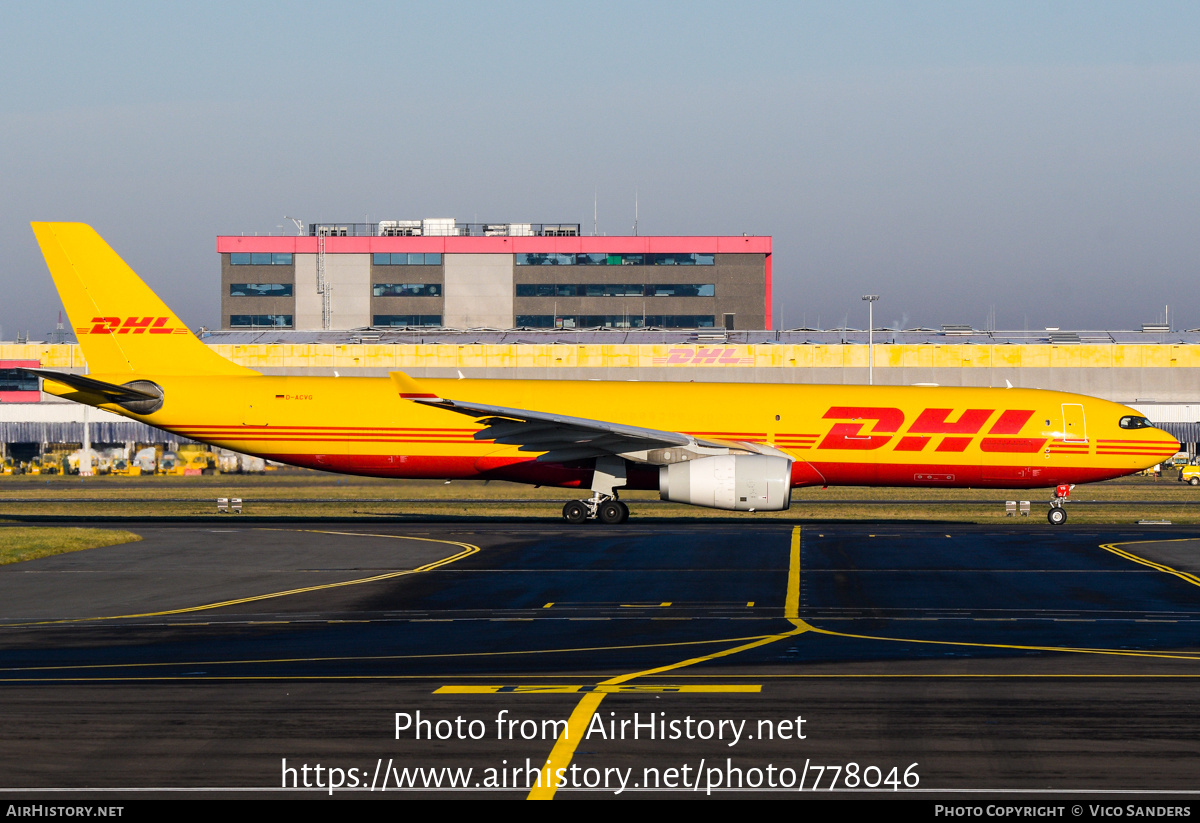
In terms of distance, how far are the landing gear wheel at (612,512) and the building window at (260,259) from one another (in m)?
96.0

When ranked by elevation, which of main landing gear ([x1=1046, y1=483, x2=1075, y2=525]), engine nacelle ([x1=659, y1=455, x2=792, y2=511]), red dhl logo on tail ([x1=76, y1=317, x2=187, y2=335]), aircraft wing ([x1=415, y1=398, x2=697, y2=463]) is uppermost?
red dhl logo on tail ([x1=76, y1=317, x2=187, y2=335])

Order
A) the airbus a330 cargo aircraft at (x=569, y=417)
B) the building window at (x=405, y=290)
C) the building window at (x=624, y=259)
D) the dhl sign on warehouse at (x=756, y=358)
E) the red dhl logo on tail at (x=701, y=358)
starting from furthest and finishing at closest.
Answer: the building window at (x=624, y=259), the building window at (x=405, y=290), the red dhl logo on tail at (x=701, y=358), the dhl sign on warehouse at (x=756, y=358), the airbus a330 cargo aircraft at (x=569, y=417)

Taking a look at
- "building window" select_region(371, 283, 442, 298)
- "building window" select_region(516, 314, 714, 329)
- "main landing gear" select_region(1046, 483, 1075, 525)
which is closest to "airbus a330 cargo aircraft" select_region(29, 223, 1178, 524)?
"main landing gear" select_region(1046, 483, 1075, 525)

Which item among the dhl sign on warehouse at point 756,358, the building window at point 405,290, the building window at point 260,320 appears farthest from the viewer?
the building window at point 260,320

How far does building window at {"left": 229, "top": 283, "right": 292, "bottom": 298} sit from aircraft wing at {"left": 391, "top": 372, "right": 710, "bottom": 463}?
9309cm

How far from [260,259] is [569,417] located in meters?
98.2

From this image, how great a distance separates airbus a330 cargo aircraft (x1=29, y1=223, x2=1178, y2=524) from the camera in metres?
38.8

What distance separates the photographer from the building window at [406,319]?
A: 408 ft

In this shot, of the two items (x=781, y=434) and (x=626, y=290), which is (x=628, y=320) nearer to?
(x=626, y=290)

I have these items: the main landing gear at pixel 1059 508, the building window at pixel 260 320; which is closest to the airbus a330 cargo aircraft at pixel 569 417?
the main landing gear at pixel 1059 508

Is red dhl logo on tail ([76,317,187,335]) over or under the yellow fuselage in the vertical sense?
over

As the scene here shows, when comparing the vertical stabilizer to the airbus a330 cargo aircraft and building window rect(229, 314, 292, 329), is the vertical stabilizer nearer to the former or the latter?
the airbus a330 cargo aircraft

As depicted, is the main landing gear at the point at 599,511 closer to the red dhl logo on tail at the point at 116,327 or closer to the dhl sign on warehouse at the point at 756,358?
the red dhl logo on tail at the point at 116,327

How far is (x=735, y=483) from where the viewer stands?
35.2m
